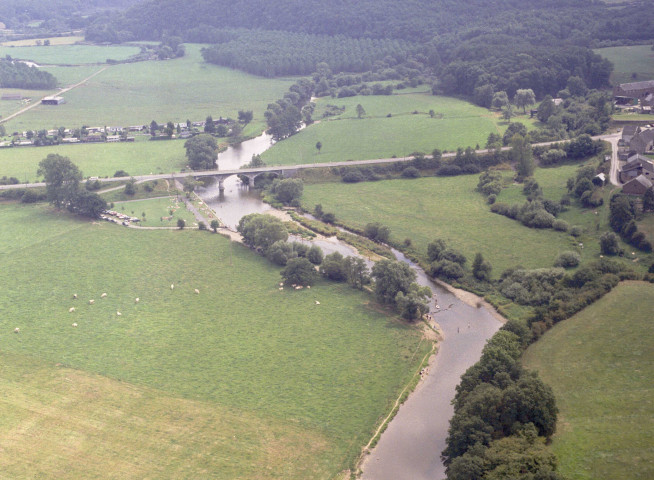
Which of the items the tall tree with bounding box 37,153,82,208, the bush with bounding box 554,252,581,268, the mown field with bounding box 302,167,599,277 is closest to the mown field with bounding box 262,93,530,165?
the mown field with bounding box 302,167,599,277

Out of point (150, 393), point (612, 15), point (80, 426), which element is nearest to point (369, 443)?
point (150, 393)

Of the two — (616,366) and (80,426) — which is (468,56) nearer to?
(616,366)

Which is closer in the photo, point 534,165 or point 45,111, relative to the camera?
point 534,165

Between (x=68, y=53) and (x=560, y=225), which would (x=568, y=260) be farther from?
(x=68, y=53)

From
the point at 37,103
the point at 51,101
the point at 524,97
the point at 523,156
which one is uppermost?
the point at 524,97

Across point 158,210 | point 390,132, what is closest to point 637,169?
point 390,132
